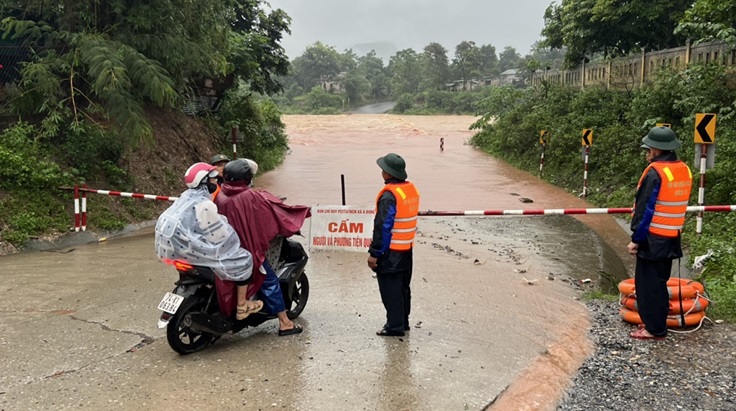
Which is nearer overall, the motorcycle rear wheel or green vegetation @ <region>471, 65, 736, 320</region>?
the motorcycle rear wheel

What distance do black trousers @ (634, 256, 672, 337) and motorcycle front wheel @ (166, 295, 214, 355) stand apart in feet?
11.7

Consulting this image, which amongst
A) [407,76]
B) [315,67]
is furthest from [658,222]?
[315,67]

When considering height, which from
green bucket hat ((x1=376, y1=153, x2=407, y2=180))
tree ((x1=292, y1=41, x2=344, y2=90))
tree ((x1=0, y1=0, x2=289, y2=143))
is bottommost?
green bucket hat ((x1=376, y1=153, x2=407, y2=180))

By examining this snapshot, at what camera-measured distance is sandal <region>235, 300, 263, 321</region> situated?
4609 millimetres

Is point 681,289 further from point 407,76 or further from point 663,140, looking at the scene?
point 407,76

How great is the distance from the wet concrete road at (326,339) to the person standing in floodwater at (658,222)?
2.16 feet

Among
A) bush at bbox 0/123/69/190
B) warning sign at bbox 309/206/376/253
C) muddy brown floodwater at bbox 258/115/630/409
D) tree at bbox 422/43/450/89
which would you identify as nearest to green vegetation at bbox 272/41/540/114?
tree at bbox 422/43/450/89

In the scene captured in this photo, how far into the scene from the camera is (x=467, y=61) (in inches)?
3438

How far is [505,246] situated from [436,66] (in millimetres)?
81467

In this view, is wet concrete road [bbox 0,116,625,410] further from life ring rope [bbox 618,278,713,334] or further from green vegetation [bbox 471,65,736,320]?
green vegetation [bbox 471,65,736,320]

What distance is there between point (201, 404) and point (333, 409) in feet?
2.78

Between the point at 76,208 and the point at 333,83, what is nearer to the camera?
the point at 76,208

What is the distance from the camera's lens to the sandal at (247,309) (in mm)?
4609

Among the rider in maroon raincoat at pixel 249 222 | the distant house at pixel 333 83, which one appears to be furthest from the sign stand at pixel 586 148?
the distant house at pixel 333 83
